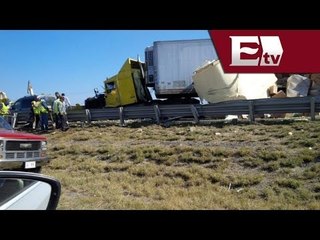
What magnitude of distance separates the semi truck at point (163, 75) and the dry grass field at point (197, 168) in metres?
9.59

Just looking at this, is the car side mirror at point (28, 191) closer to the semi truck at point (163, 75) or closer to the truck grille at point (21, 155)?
the truck grille at point (21, 155)

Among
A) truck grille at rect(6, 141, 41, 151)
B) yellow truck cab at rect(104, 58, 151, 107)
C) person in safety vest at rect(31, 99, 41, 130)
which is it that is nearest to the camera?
truck grille at rect(6, 141, 41, 151)

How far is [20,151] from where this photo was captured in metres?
8.37

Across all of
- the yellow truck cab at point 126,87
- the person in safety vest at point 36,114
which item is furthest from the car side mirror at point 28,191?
the yellow truck cab at point 126,87

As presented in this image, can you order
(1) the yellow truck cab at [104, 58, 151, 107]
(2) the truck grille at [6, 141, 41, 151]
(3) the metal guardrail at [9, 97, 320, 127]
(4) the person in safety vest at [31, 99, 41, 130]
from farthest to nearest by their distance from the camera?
(1) the yellow truck cab at [104, 58, 151, 107], (4) the person in safety vest at [31, 99, 41, 130], (3) the metal guardrail at [9, 97, 320, 127], (2) the truck grille at [6, 141, 41, 151]

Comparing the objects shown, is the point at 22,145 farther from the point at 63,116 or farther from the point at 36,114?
the point at 36,114

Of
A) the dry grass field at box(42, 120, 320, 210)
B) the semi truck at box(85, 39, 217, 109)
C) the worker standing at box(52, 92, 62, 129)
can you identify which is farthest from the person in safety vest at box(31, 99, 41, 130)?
the semi truck at box(85, 39, 217, 109)

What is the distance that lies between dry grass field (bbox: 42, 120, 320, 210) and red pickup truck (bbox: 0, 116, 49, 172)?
562 mm

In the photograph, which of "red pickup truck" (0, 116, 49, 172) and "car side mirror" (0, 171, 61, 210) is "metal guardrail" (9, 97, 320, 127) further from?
"car side mirror" (0, 171, 61, 210)

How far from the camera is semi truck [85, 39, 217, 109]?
22953 millimetres

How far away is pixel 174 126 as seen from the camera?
49.8 ft
